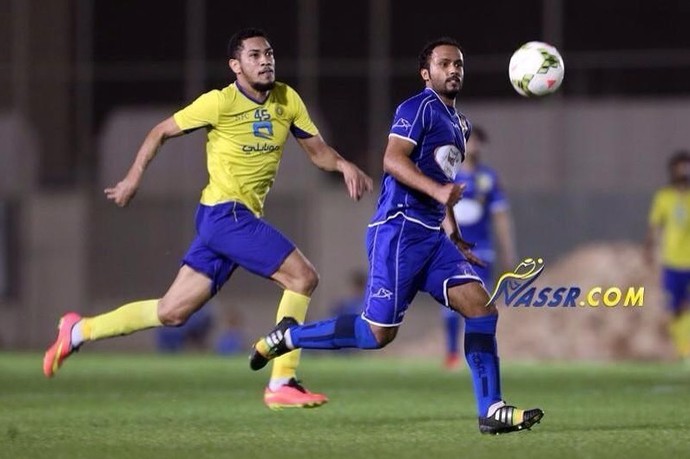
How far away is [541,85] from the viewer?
31.4ft

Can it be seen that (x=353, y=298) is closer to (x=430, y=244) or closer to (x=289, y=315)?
(x=289, y=315)

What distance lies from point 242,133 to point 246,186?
333 millimetres

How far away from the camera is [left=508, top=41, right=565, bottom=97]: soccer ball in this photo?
956cm

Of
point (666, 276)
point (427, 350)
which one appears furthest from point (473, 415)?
point (427, 350)

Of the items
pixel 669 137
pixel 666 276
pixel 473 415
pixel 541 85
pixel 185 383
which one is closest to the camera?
pixel 541 85

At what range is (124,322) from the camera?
35.0 ft

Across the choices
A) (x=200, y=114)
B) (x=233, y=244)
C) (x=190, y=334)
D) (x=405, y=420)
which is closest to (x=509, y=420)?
(x=405, y=420)

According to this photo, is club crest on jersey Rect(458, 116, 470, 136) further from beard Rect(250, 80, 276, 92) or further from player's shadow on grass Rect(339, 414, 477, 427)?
player's shadow on grass Rect(339, 414, 477, 427)

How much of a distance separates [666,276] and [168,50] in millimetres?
11102

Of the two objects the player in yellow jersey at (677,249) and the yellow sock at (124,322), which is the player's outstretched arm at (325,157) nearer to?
the yellow sock at (124,322)

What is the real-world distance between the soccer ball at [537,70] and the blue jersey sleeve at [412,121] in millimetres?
1044

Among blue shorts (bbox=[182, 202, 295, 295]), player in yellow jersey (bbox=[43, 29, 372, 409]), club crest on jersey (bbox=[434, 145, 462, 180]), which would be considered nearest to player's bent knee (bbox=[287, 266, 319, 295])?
player in yellow jersey (bbox=[43, 29, 372, 409])

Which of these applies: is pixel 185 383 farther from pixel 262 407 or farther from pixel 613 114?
pixel 613 114

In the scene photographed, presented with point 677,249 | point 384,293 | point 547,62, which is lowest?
point 677,249
